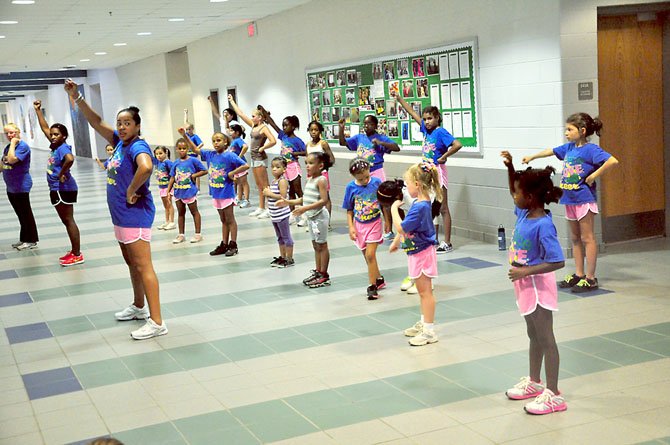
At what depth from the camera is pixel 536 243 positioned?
469 cm

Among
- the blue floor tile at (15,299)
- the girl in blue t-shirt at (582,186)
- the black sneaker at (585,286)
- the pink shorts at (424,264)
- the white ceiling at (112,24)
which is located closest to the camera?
the pink shorts at (424,264)

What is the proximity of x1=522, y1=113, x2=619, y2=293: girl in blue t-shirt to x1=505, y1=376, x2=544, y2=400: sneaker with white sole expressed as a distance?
2.76m

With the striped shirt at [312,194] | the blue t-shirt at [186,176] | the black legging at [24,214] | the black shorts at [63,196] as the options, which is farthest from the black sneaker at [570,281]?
the black legging at [24,214]

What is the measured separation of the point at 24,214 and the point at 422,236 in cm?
801

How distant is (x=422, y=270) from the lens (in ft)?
20.5

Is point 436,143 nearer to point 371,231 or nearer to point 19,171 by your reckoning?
point 371,231

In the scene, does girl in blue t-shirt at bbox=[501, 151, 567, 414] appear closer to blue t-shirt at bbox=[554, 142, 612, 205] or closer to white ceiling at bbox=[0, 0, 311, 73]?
blue t-shirt at bbox=[554, 142, 612, 205]

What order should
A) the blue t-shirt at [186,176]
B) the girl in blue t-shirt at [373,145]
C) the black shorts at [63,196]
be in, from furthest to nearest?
the blue t-shirt at [186,176]
the girl in blue t-shirt at [373,145]
the black shorts at [63,196]

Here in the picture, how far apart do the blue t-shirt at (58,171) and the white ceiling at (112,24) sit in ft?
9.80

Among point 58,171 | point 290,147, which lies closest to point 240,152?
point 290,147

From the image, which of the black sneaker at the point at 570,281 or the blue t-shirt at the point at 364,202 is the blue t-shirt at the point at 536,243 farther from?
the black sneaker at the point at 570,281

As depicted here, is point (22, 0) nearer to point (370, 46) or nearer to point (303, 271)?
Answer: point (370, 46)

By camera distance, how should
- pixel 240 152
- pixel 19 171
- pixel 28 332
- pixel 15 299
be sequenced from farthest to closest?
pixel 240 152
pixel 19 171
pixel 15 299
pixel 28 332

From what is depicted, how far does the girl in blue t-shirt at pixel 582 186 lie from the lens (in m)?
7.33
